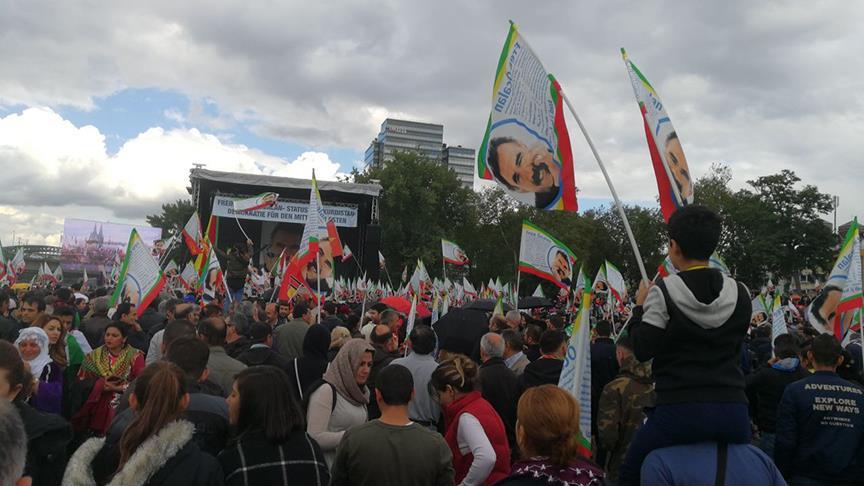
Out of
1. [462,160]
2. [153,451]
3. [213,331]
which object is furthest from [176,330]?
[462,160]

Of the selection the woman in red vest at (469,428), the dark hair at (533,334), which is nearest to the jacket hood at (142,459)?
the woman in red vest at (469,428)

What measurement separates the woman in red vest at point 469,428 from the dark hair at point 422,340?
76 cm

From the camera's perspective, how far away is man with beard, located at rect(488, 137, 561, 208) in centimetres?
509

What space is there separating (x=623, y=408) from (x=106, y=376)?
3.80 metres

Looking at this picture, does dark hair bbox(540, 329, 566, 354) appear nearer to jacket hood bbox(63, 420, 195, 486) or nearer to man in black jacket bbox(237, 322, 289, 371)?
man in black jacket bbox(237, 322, 289, 371)

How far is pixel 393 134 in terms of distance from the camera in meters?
174

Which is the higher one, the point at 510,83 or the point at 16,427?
the point at 510,83

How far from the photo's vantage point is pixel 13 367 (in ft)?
11.1

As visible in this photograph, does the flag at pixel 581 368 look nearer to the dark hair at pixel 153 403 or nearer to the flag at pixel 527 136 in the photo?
the flag at pixel 527 136

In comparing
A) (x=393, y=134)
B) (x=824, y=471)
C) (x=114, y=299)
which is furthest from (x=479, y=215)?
(x=393, y=134)

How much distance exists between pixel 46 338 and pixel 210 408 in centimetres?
215

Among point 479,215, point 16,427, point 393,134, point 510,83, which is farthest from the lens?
point 393,134

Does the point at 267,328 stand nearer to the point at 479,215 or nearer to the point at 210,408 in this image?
the point at 210,408

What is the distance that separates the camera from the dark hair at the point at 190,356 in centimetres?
411
